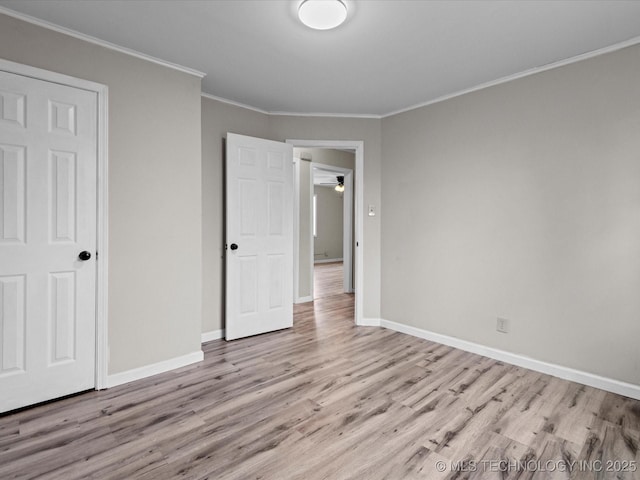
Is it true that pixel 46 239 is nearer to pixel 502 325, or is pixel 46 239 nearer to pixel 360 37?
pixel 360 37

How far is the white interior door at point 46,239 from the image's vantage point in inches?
85.5

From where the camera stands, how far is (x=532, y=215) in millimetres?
2898

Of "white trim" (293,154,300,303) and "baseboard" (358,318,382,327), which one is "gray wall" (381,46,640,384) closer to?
"baseboard" (358,318,382,327)

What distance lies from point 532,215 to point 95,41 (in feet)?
11.6

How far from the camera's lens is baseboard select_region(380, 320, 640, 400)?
97.7 inches

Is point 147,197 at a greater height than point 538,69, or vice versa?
point 538,69

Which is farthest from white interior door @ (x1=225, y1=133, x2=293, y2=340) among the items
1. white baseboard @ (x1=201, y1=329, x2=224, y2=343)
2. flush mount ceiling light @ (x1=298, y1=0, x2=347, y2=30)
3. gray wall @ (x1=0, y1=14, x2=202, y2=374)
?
flush mount ceiling light @ (x1=298, y1=0, x2=347, y2=30)

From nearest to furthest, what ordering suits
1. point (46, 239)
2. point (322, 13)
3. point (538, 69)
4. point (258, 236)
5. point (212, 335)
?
point (322, 13) < point (46, 239) < point (538, 69) < point (212, 335) < point (258, 236)

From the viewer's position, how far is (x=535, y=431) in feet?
6.66

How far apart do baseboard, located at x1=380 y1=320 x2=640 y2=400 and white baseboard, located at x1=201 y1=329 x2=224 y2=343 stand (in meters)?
1.95

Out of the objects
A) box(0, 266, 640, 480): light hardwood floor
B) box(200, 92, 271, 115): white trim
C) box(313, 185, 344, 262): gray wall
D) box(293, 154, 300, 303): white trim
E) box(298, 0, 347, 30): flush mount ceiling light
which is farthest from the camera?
box(313, 185, 344, 262): gray wall

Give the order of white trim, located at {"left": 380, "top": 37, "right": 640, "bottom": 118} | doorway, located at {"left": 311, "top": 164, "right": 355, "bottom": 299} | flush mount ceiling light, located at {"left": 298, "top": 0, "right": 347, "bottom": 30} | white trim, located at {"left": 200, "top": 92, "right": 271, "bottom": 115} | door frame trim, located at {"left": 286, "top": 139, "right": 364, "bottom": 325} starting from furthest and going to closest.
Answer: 1. doorway, located at {"left": 311, "top": 164, "right": 355, "bottom": 299}
2. door frame trim, located at {"left": 286, "top": 139, "right": 364, "bottom": 325}
3. white trim, located at {"left": 200, "top": 92, "right": 271, "bottom": 115}
4. white trim, located at {"left": 380, "top": 37, "right": 640, "bottom": 118}
5. flush mount ceiling light, located at {"left": 298, "top": 0, "right": 347, "bottom": 30}

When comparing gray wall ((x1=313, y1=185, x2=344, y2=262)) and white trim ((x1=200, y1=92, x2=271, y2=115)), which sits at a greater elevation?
white trim ((x1=200, y1=92, x2=271, y2=115))

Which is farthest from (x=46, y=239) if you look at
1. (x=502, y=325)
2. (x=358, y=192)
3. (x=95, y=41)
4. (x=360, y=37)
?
(x=502, y=325)
